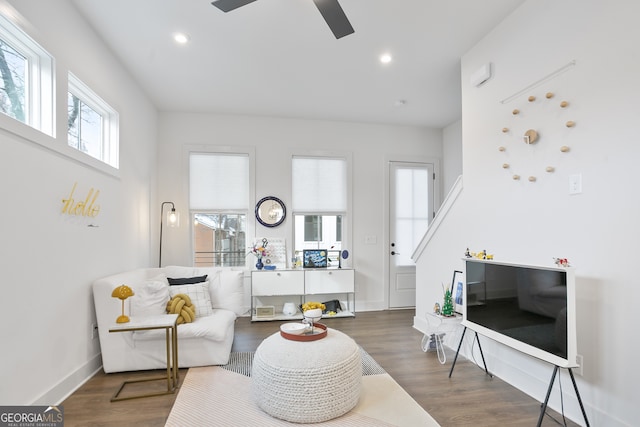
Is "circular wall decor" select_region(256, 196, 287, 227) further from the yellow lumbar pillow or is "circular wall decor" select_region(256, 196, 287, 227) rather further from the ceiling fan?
the ceiling fan

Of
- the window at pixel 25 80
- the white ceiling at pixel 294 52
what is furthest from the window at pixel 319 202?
the window at pixel 25 80

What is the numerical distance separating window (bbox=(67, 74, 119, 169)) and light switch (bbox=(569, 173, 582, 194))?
363 centimetres

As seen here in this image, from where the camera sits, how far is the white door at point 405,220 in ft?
16.8

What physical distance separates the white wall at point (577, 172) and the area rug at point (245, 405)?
3.30 feet

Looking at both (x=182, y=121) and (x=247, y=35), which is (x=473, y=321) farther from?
(x=182, y=121)

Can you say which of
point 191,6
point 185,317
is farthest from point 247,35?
point 185,317

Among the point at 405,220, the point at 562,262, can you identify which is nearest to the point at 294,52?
the point at 562,262

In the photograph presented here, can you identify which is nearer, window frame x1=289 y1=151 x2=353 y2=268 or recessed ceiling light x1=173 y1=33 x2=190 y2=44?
recessed ceiling light x1=173 y1=33 x2=190 y2=44

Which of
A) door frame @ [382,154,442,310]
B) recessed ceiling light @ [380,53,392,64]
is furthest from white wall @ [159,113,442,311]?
recessed ceiling light @ [380,53,392,64]

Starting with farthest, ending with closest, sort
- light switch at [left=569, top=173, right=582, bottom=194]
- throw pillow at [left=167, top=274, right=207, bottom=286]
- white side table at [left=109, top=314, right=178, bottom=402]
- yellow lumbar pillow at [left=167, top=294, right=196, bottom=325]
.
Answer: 1. throw pillow at [left=167, top=274, right=207, bottom=286]
2. yellow lumbar pillow at [left=167, top=294, right=196, bottom=325]
3. white side table at [left=109, top=314, right=178, bottom=402]
4. light switch at [left=569, top=173, right=582, bottom=194]

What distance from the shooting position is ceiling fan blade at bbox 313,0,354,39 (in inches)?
74.3

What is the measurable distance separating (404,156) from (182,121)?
3.45 metres

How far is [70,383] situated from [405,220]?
14.5 ft

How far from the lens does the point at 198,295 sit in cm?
323
